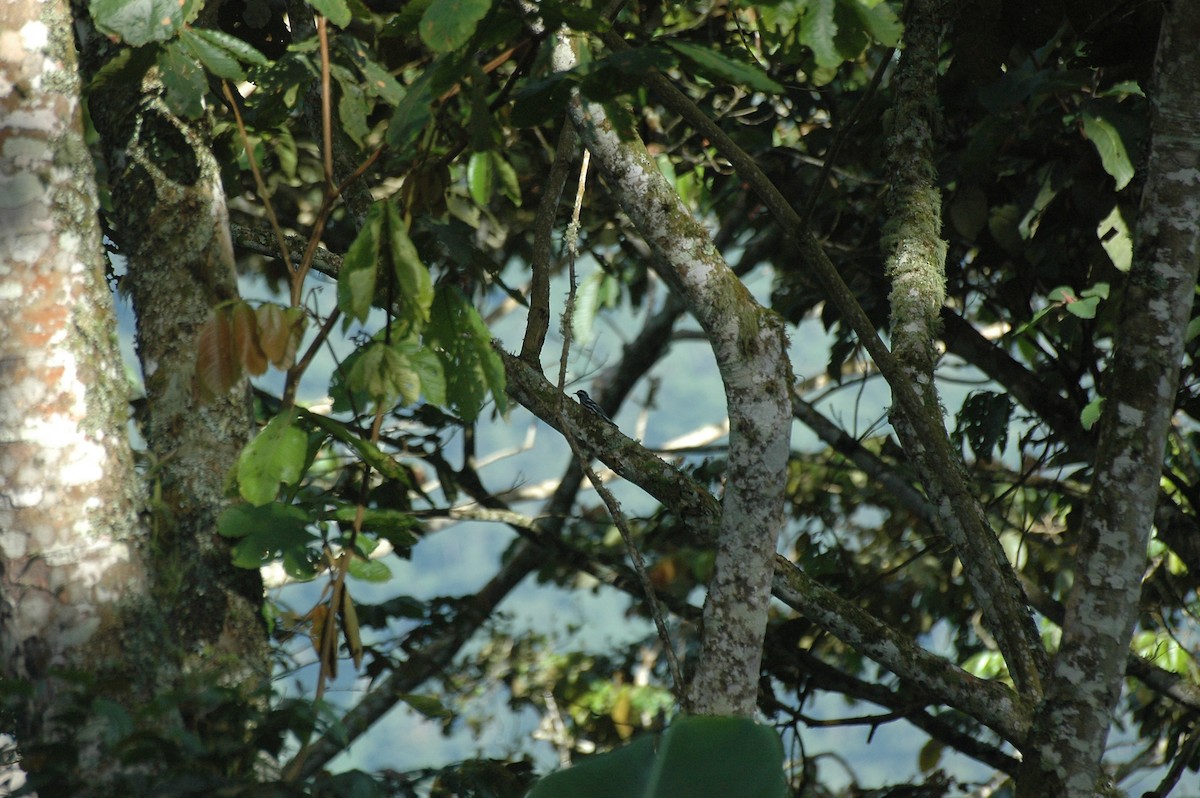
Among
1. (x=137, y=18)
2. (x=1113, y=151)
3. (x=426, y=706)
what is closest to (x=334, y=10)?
(x=137, y=18)

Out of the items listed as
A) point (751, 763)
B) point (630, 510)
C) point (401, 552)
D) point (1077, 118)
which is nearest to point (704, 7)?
point (1077, 118)

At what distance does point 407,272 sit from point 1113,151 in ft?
5.69

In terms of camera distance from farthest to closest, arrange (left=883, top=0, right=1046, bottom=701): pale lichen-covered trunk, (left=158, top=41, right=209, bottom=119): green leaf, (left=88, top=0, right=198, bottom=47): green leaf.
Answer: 1. (left=883, top=0, right=1046, bottom=701): pale lichen-covered trunk
2. (left=158, top=41, right=209, bottom=119): green leaf
3. (left=88, top=0, right=198, bottom=47): green leaf

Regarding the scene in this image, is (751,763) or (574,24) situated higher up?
(574,24)

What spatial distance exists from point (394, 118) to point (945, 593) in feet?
10.7

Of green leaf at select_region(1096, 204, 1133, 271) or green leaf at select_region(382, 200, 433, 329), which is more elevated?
green leaf at select_region(1096, 204, 1133, 271)

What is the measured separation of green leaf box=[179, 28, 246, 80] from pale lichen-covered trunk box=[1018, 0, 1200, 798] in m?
1.50

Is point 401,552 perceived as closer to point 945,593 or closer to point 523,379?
point 523,379

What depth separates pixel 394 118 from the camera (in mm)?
1297

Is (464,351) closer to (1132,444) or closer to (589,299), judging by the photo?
(1132,444)

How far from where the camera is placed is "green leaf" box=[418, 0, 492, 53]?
1.17 m

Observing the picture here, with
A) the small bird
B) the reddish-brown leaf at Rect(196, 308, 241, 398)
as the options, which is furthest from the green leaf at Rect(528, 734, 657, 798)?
the small bird

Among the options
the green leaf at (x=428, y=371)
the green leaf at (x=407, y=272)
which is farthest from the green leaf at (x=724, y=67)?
the green leaf at (x=428, y=371)

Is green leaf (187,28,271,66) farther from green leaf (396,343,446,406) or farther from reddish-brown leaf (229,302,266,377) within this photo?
green leaf (396,343,446,406)
